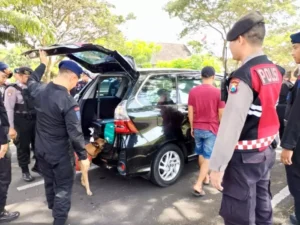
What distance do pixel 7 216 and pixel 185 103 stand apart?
276 cm

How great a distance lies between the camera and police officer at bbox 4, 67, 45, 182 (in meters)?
4.07

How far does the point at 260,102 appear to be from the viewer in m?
1.78

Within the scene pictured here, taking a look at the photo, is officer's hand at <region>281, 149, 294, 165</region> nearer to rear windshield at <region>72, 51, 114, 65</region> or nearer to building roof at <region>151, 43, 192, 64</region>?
rear windshield at <region>72, 51, 114, 65</region>

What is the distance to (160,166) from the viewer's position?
3.76m

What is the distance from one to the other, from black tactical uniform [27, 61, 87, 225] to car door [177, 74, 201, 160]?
176 centimetres

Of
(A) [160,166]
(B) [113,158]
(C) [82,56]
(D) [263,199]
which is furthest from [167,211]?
(C) [82,56]

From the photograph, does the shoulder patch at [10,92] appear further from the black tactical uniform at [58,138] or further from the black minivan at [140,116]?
the black tactical uniform at [58,138]

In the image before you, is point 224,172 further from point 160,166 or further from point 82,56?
point 82,56

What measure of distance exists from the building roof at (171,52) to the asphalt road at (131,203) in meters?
34.4

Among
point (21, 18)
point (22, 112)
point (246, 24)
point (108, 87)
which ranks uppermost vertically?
point (21, 18)

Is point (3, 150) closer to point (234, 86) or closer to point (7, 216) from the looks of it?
point (7, 216)

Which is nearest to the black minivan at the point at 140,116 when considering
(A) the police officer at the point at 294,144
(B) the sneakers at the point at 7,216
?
(B) the sneakers at the point at 7,216

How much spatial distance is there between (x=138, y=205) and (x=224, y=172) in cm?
181

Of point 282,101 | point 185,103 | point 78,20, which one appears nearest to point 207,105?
point 185,103
